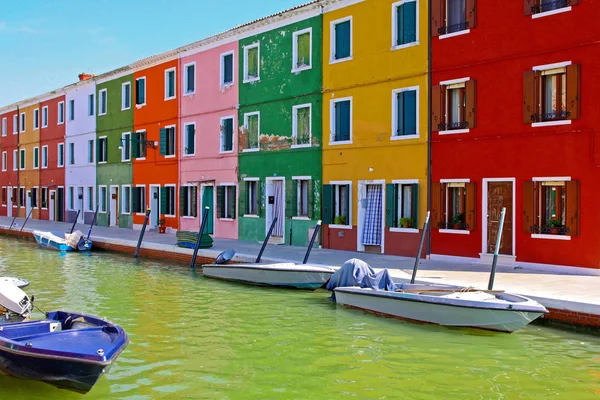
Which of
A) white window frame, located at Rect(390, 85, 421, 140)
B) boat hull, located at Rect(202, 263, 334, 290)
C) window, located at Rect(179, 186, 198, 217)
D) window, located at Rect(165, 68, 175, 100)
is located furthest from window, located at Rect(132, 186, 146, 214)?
white window frame, located at Rect(390, 85, 421, 140)

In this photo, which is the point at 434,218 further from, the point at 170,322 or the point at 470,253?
the point at 170,322

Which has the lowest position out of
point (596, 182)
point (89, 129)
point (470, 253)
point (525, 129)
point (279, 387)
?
point (279, 387)

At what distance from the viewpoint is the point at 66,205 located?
36781 millimetres

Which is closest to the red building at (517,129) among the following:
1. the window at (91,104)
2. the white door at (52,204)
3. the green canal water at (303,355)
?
the green canal water at (303,355)

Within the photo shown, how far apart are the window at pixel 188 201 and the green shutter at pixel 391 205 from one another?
1057 centimetres

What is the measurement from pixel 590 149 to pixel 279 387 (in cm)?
964

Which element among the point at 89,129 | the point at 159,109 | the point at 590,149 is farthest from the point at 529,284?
the point at 89,129

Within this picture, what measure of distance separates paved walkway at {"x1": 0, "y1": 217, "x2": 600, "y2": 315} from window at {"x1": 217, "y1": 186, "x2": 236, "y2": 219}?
4.39ft

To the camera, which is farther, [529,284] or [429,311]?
[529,284]

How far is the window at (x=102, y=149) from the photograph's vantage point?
33.2 metres

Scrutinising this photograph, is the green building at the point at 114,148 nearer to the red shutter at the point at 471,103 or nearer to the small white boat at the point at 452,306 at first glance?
the red shutter at the point at 471,103

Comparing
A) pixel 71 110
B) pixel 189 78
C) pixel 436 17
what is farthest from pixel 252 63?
pixel 71 110

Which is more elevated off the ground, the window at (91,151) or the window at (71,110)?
the window at (71,110)

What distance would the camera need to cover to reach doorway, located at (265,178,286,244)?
22.0 meters
